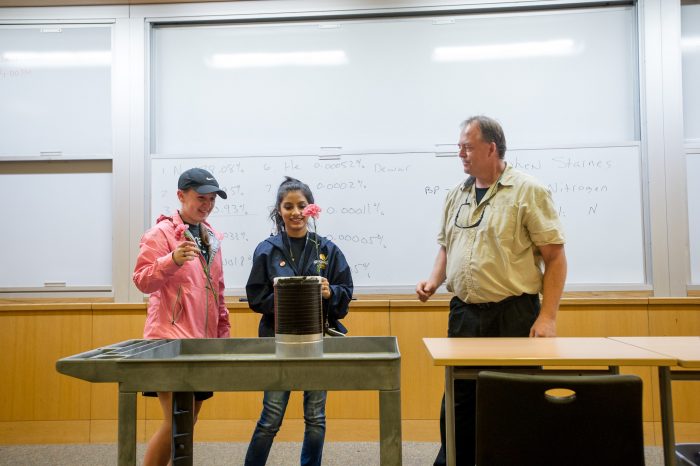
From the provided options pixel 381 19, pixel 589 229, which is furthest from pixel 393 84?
pixel 589 229

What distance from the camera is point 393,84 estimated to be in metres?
3.17

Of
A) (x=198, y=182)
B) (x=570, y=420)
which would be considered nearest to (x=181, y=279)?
(x=198, y=182)

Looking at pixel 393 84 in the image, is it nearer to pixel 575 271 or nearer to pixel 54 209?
pixel 575 271

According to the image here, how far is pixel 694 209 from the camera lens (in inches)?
118

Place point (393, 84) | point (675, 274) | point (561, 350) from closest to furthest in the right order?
point (561, 350)
point (675, 274)
point (393, 84)

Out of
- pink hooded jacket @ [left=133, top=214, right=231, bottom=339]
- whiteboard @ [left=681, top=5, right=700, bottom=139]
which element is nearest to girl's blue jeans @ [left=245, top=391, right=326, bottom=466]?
pink hooded jacket @ [left=133, top=214, right=231, bottom=339]

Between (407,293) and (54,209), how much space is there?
88.8 inches

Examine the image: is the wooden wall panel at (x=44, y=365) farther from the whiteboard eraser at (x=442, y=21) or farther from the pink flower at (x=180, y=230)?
the whiteboard eraser at (x=442, y=21)

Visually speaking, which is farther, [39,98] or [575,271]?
[39,98]

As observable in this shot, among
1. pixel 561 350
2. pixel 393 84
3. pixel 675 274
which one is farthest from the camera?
pixel 393 84

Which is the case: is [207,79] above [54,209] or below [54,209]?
above

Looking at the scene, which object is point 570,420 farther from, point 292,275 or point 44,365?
point 44,365

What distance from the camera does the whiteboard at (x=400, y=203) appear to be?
300cm

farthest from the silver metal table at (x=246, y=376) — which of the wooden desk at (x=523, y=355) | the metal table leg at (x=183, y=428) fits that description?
the wooden desk at (x=523, y=355)
